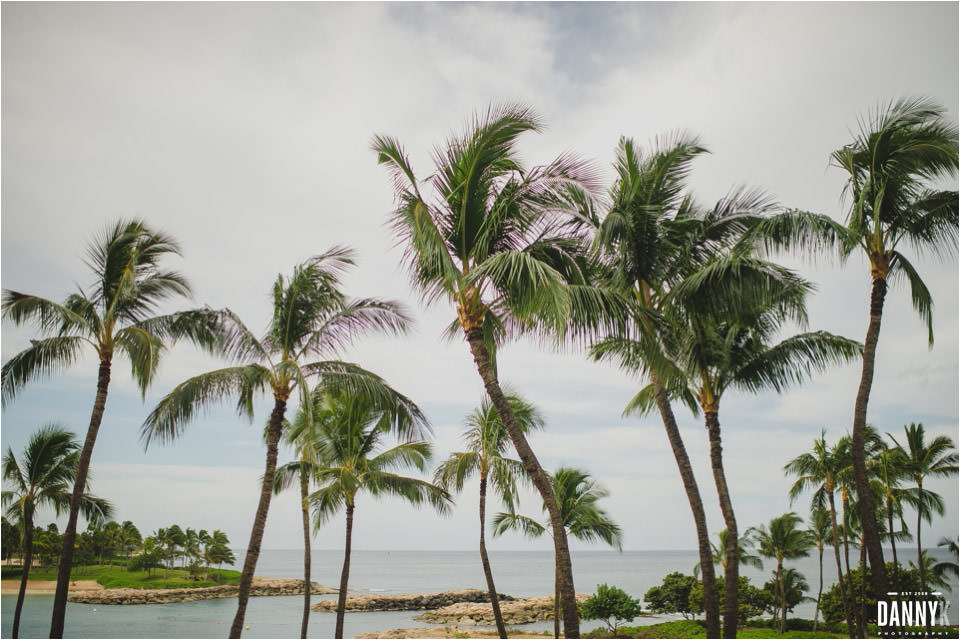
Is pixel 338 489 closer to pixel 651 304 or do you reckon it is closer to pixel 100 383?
pixel 100 383

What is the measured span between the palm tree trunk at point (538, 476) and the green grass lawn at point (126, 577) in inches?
2070

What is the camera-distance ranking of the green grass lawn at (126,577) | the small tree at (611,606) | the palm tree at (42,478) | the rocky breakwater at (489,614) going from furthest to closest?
the green grass lawn at (126,577) < the rocky breakwater at (489,614) < the small tree at (611,606) < the palm tree at (42,478)

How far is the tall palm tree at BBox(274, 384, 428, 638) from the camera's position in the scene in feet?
37.4

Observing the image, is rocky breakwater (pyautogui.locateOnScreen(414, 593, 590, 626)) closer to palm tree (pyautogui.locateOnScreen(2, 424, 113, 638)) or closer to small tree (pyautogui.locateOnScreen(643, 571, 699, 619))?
small tree (pyautogui.locateOnScreen(643, 571, 699, 619))

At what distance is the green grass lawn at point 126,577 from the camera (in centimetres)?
5034

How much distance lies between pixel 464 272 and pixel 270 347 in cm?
492

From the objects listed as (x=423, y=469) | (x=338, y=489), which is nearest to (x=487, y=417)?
(x=423, y=469)

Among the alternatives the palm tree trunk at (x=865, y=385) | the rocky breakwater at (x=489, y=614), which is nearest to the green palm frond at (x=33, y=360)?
the palm tree trunk at (x=865, y=385)

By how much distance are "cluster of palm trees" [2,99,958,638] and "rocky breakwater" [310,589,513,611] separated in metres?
37.3

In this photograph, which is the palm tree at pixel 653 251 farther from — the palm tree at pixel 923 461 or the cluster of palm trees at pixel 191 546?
the cluster of palm trees at pixel 191 546

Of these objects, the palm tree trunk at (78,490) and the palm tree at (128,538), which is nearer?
the palm tree trunk at (78,490)

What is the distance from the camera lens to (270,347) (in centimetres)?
1213

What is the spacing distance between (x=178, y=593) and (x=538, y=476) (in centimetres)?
5008

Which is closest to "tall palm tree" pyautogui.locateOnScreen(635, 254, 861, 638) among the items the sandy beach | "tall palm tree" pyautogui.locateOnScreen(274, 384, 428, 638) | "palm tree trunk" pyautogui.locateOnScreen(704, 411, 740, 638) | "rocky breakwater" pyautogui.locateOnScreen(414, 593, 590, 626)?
"palm tree trunk" pyautogui.locateOnScreen(704, 411, 740, 638)
